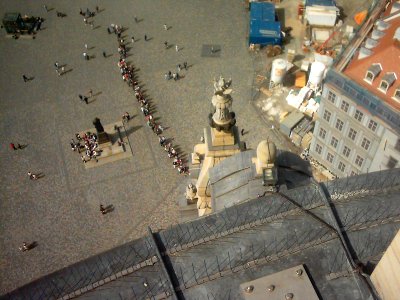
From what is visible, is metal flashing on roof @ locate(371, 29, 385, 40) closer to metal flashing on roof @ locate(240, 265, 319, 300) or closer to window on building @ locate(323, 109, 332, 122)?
window on building @ locate(323, 109, 332, 122)

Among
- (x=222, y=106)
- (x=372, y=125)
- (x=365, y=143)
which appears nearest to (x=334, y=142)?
(x=365, y=143)

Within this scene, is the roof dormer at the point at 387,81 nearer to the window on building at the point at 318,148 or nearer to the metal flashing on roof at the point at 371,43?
the metal flashing on roof at the point at 371,43

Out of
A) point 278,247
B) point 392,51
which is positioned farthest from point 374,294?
point 392,51

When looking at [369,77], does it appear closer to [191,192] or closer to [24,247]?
[191,192]

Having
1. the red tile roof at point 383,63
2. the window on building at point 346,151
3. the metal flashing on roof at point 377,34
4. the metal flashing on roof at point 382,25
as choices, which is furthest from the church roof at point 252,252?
the metal flashing on roof at point 382,25

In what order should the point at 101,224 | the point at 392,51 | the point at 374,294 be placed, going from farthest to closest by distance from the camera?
the point at 101,224, the point at 392,51, the point at 374,294

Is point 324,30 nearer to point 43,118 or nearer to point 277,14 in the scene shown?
point 277,14
